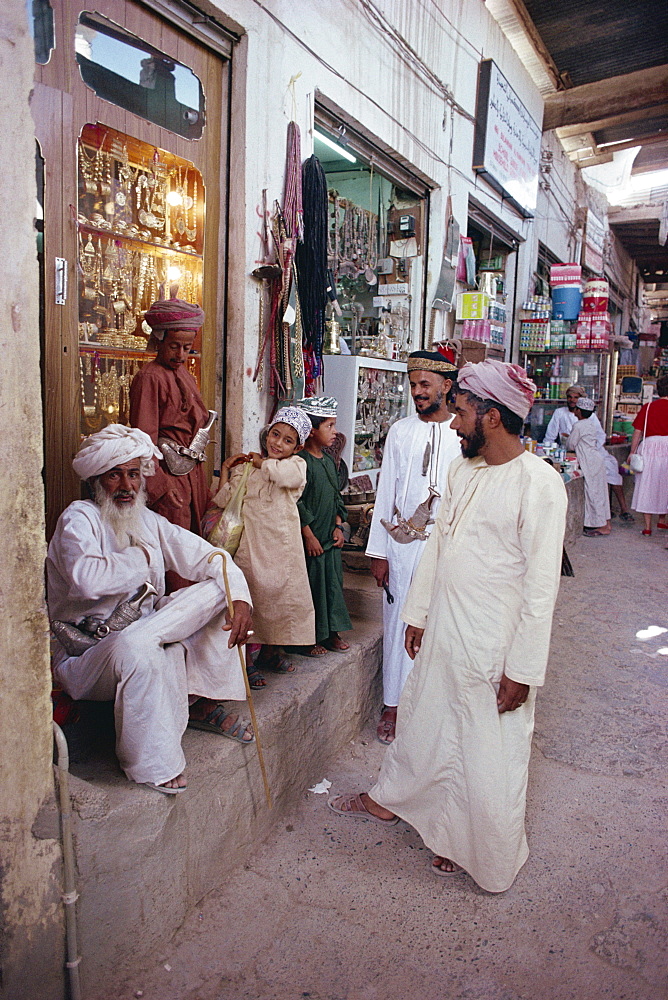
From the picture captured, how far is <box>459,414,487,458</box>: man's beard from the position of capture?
255 centimetres

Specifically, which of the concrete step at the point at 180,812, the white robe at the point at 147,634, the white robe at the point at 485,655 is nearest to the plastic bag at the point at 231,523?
the white robe at the point at 147,634

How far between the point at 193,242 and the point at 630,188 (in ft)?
52.2

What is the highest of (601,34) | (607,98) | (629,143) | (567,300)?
(601,34)

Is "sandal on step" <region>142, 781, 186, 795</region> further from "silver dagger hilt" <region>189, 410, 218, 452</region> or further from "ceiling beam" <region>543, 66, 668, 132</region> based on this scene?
"ceiling beam" <region>543, 66, 668, 132</region>

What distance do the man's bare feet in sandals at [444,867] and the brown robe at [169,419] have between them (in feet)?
5.47

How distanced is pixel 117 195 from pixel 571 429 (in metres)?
7.65

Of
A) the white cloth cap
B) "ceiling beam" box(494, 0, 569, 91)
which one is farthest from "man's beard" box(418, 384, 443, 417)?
"ceiling beam" box(494, 0, 569, 91)

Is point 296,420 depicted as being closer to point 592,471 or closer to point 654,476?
point 592,471

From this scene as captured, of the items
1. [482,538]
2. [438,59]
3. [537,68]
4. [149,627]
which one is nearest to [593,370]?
[537,68]

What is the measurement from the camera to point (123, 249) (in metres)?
3.80

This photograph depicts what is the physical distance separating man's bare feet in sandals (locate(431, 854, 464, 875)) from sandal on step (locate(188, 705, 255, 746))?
2.79 ft

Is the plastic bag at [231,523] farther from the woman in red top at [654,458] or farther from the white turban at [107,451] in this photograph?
the woman in red top at [654,458]

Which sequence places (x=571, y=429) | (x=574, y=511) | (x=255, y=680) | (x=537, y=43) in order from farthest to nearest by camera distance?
(x=571, y=429) → (x=537, y=43) → (x=574, y=511) → (x=255, y=680)

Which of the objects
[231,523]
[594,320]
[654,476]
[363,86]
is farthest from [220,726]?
[594,320]
